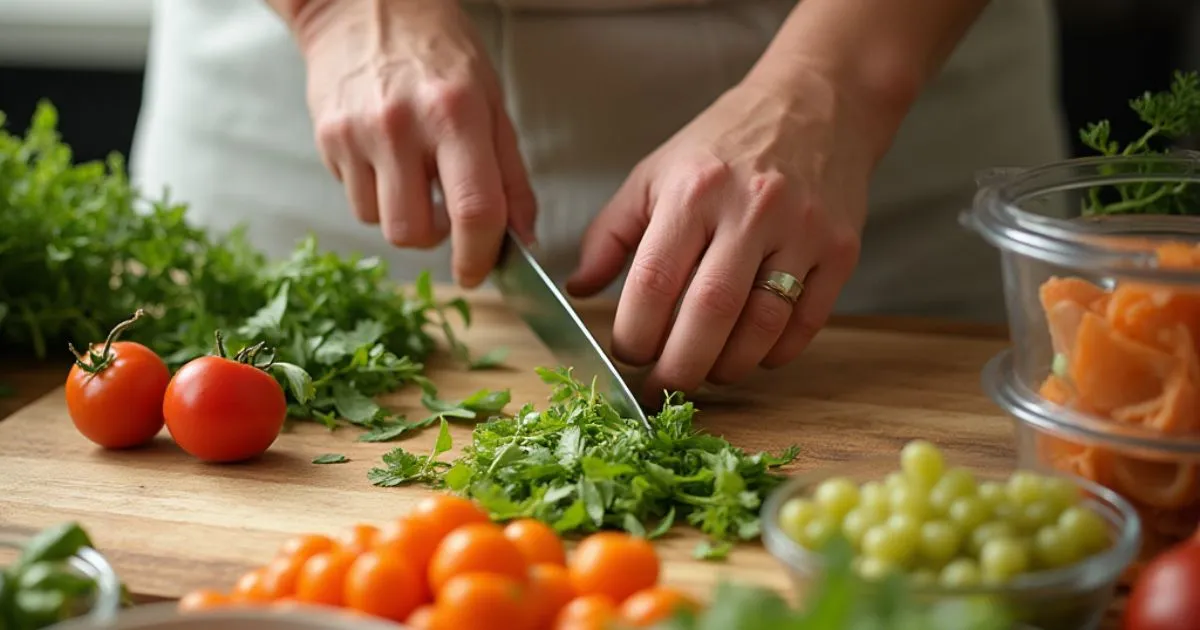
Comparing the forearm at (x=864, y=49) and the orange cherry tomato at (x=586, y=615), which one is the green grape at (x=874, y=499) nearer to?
the orange cherry tomato at (x=586, y=615)

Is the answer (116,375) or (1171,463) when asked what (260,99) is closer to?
(116,375)

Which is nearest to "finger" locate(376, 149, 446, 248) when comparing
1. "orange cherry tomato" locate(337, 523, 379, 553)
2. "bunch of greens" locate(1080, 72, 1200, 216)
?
"orange cherry tomato" locate(337, 523, 379, 553)

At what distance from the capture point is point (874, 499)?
114 centimetres

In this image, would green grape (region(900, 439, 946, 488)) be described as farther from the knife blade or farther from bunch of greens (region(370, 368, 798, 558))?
the knife blade

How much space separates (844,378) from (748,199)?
34cm

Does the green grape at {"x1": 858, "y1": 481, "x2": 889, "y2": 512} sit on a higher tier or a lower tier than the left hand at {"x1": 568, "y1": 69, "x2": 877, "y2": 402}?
lower

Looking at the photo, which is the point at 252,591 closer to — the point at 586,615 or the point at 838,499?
the point at 586,615

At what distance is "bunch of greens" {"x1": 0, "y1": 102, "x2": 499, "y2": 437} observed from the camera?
1996 mm

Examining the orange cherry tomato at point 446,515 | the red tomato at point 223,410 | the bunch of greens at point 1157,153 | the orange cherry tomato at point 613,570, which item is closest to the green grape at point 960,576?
the orange cherry tomato at point 613,570

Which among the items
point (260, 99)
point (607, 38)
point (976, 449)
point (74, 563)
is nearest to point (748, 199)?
point (976, 449)

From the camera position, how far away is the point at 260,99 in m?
2.48

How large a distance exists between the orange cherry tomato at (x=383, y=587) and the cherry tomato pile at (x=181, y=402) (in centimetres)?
55

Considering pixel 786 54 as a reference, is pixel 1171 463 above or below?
below

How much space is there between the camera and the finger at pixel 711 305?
1697mm
